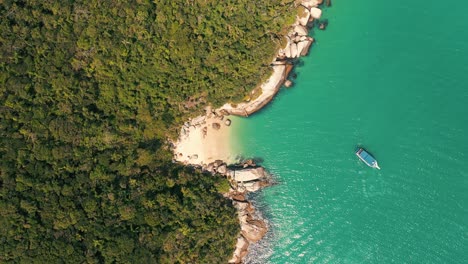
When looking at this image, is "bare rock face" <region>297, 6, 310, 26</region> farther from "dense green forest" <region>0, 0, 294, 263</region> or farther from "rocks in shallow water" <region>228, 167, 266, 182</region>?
"rocks in shallow water" <region>228, 167, 266, 182</region>

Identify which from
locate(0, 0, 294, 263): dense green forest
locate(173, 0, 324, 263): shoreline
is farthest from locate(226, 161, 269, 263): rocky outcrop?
locate(0, 0, 294, 263): dense green forest

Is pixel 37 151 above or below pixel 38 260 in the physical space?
above

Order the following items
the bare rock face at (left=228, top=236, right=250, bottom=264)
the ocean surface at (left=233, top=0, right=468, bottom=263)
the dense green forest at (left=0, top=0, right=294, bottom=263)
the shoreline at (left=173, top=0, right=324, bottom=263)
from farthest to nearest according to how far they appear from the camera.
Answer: the shoreline at (left=173, top=0, right=324, bottom=263), the bare rock face at (left=228, top=236, right=250, bottom=264), the ocean surface at (left=233, top=0, right=468, bottom=263), the dense green forest at (left=0, top=0, right=294, bottom=263)

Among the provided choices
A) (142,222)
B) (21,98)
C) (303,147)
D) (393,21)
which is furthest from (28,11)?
(393,21)

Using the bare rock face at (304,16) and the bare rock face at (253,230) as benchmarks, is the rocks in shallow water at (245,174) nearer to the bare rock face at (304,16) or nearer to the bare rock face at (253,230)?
the bare rock face at (253,230)

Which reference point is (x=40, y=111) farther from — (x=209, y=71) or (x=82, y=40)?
(x=209, y=71)

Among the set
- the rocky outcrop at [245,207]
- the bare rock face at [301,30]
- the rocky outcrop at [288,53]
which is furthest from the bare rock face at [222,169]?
the bare rock face at [301,30]

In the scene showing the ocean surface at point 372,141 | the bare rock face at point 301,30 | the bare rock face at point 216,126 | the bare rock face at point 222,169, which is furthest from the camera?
the bare rock face at point 216,126
